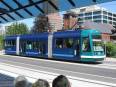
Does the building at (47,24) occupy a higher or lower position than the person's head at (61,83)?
higher

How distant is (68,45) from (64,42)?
2.88ft

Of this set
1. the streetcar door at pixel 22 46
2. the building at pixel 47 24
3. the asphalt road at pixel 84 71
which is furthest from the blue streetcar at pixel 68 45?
the building at pixel 47 24

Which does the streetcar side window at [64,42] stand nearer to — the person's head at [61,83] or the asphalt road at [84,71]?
the asphalt road at [84,71]

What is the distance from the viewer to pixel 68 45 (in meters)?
39.3

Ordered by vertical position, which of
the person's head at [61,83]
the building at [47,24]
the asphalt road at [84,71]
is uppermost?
the building at [47,24]

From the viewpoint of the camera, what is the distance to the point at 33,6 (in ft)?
Result: 30.6

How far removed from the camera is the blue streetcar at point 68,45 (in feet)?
123

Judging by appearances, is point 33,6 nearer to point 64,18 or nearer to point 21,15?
point 21,15

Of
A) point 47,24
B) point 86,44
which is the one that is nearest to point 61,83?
point 86,44

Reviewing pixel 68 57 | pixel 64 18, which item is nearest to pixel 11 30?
pixel 64 18

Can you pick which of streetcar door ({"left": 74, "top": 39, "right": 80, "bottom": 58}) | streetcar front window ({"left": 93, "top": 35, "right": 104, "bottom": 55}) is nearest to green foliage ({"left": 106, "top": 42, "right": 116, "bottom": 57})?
streetcar front window ({"left": 93, "top": 35, "right": 104, "bottom": 55})

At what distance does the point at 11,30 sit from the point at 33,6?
357 feet

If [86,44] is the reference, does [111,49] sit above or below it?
below

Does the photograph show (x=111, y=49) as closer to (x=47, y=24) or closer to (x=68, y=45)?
(x=68, y=45)
